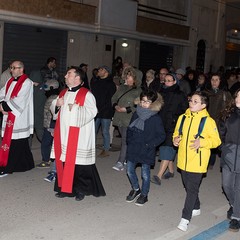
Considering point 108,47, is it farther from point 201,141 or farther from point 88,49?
point 201,141

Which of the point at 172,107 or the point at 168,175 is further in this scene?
the point at 168,175

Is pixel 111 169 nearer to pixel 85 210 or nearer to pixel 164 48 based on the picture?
pixel 85 210

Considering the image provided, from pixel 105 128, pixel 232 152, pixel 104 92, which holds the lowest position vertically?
pixel 105 128

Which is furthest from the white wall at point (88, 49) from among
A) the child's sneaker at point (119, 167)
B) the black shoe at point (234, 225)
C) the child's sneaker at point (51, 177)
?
the black shoe at point (234, 225)

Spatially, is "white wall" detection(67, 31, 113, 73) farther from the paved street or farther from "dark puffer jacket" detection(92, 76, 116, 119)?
the paved street

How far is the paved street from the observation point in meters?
5.46

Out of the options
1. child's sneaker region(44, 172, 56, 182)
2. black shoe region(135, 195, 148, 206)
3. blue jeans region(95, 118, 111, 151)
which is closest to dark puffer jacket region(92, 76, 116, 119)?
blue jeans region(95, 118, 111, 151)

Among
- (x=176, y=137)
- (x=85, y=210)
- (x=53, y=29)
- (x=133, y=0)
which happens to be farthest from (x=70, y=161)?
(x=133, y=0)

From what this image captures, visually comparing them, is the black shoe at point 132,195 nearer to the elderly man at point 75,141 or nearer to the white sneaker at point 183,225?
the elderly man at point 75,141

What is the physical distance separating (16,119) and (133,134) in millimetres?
2216

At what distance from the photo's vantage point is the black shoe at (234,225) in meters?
5.81

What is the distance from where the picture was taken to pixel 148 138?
632cm

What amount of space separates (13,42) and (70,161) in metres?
9.18

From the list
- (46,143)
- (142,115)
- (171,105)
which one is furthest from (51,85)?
(142,115)
